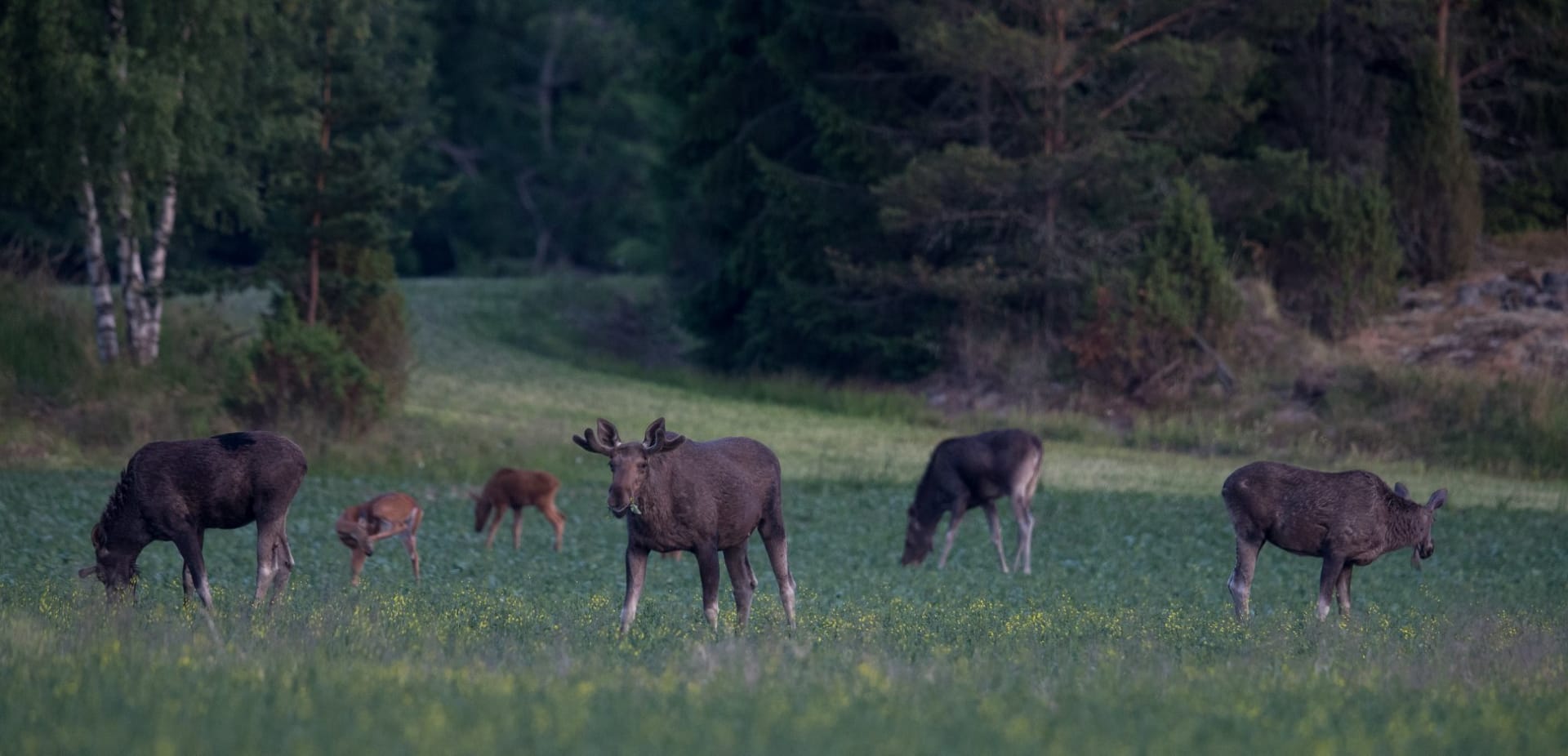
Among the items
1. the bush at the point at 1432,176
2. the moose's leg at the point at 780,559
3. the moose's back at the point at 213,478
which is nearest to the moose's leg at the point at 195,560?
the moose's back at the point at 213,478

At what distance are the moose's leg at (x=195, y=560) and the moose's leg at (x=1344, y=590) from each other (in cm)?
928

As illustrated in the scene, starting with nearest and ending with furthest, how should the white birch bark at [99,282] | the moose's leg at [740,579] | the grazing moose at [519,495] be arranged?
1. the moose's leg at [740,579]
2. the grazing moose at [519,495]
3. the white birch bark at [99,282]

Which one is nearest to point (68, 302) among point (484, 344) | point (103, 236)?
point (103, 236)

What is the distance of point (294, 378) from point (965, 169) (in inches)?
667

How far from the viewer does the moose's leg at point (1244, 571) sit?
13.4 metres

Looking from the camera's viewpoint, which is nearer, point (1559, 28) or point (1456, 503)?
point (1456, 503)

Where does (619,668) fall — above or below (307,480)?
above

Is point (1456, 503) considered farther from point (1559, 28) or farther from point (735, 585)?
point (1559, 28)

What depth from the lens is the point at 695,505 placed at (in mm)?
12078

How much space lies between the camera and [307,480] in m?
25.4

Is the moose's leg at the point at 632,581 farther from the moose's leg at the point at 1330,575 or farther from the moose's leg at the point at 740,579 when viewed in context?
the moose's leg at the point at 1330,575

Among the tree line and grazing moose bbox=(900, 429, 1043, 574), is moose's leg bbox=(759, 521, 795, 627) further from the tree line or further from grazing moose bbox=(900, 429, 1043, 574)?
the tree line

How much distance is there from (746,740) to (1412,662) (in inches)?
201

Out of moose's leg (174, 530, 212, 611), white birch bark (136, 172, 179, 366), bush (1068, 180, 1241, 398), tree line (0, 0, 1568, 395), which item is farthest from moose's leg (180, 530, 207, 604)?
bush (1068, 180, 1241, 398)
